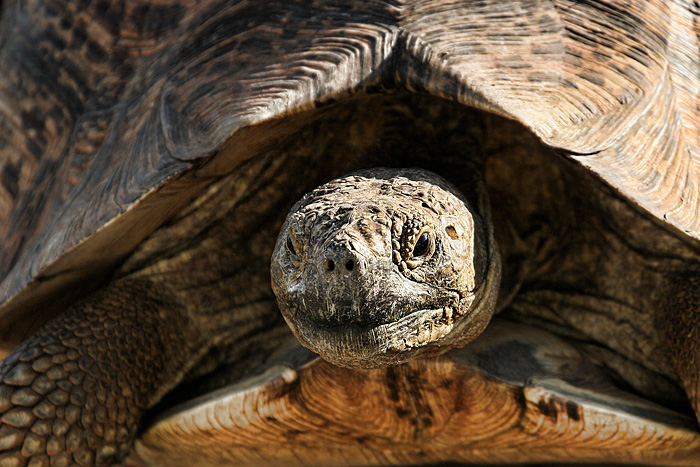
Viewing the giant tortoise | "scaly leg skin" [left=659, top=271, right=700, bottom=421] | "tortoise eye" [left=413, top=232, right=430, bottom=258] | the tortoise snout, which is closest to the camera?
the tortoise snout

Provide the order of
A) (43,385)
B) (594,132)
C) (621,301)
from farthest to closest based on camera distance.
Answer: (621,301) → (43,385) → (594,132)

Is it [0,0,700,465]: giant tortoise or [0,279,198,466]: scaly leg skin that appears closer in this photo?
[0,0,700,465]: giant tortoise

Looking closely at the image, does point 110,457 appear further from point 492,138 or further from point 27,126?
point 492,138

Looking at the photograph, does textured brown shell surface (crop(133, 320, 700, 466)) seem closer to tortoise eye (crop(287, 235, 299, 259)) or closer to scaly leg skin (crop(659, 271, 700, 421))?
scaly leg skin (crop(659, 271, 700, 421))

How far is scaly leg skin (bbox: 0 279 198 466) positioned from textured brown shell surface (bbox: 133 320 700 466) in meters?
0.18

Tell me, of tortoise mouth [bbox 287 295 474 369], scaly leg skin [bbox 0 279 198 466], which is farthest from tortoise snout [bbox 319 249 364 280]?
scaly leg skin [bbox 0 279 198 466]

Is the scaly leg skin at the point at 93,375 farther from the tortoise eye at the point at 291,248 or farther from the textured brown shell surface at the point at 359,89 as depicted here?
the tortoise eye at the point at 291,248

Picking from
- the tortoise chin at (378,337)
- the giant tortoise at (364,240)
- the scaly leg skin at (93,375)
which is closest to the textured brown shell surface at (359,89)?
the giant tortoise at (364,240)

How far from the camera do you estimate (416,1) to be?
98.3 inches

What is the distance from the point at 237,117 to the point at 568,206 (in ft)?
4.13

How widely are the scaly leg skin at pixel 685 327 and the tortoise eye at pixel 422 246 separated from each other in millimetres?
970

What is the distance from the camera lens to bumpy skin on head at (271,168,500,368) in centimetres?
202

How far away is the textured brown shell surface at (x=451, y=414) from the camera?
102 inches

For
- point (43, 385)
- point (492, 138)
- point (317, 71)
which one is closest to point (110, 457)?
point (43, 385)
